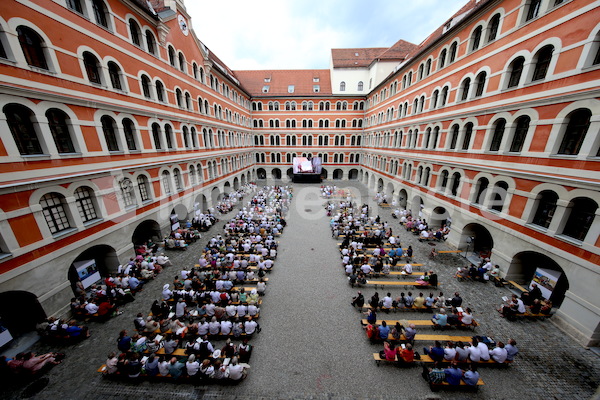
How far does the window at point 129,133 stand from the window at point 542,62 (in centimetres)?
2326

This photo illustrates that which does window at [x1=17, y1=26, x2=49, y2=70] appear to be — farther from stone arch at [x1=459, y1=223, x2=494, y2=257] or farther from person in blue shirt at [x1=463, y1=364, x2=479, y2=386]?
stone arch at [x1=459, y1=223, x2=494, y2=257]

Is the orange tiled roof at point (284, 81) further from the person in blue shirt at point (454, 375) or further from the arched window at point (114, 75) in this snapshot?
the person in blue shirt at point (454, 375)

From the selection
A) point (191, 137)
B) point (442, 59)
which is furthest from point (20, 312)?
point (442, 59)

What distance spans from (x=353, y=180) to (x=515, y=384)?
3595cm

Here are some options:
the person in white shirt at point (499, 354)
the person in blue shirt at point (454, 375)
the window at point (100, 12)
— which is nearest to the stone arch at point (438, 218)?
the person in white shirt at point (499, 354)

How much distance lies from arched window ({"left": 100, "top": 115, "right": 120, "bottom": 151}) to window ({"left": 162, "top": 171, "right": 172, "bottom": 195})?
4.05m

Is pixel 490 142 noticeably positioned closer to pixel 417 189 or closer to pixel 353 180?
pixel 417 189

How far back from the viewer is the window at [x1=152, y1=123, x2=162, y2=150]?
15.6 m

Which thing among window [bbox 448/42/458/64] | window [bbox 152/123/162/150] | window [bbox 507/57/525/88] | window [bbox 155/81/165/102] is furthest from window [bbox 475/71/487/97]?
window [bbox 152/123/162/150]

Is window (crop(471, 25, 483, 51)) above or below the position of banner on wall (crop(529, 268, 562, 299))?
above

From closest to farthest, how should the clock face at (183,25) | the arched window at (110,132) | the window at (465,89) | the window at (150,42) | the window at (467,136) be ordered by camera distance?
the arched window at (110,132)
the window at (150,42)
the window at (467,136)
the window at (465,89)
the clock face at (183,25)

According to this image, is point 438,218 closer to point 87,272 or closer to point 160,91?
point 87,272

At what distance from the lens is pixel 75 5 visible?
34.2 feet

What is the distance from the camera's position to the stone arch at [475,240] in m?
15.1
